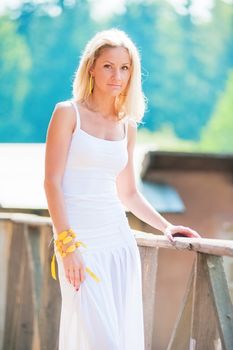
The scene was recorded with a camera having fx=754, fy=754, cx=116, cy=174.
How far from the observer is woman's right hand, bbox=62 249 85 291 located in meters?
2.72

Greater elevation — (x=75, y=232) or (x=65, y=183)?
(x=65, y=183)

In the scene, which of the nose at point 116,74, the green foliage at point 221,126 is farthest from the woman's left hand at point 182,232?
the green foliage at point 221,126

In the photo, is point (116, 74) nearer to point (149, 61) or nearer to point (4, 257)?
point (4, 257)

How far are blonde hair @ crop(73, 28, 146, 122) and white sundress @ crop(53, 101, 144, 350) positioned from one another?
0.16 m

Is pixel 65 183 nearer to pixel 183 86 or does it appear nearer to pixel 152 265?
pixel 152 265

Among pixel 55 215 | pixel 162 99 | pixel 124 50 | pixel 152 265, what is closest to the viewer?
pixel 55 215

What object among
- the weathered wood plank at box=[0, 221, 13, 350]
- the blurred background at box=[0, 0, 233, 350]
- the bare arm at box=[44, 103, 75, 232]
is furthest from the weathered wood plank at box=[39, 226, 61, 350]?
the blurred background at box=[0, 0, 233, 350]

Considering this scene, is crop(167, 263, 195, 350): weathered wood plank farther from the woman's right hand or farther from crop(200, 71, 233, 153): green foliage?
crop(200, 71, 233, 153): green foliage

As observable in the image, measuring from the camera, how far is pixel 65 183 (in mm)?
2861

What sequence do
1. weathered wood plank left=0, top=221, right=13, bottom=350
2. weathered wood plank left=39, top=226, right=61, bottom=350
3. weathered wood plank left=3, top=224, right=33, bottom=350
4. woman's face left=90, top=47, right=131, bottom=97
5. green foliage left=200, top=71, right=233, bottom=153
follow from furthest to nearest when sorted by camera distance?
green foliage left=200, top=71, right=233, bottom=153, weathered wood plank left=0, top=221, right=13, bottom=350, weathered wood plank left=3, top=224, right=33, bottom=350, weathered wood plank left=39, top=226, right=61, bottom=350, woman's face left=90, top=47, right=131, bottom=97

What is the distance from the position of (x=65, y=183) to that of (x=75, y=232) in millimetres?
193

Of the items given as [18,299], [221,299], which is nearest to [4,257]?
[18,299]

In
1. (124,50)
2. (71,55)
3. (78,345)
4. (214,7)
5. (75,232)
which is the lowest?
(78,345)

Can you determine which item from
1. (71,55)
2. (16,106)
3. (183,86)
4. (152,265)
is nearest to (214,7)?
(183,86)
